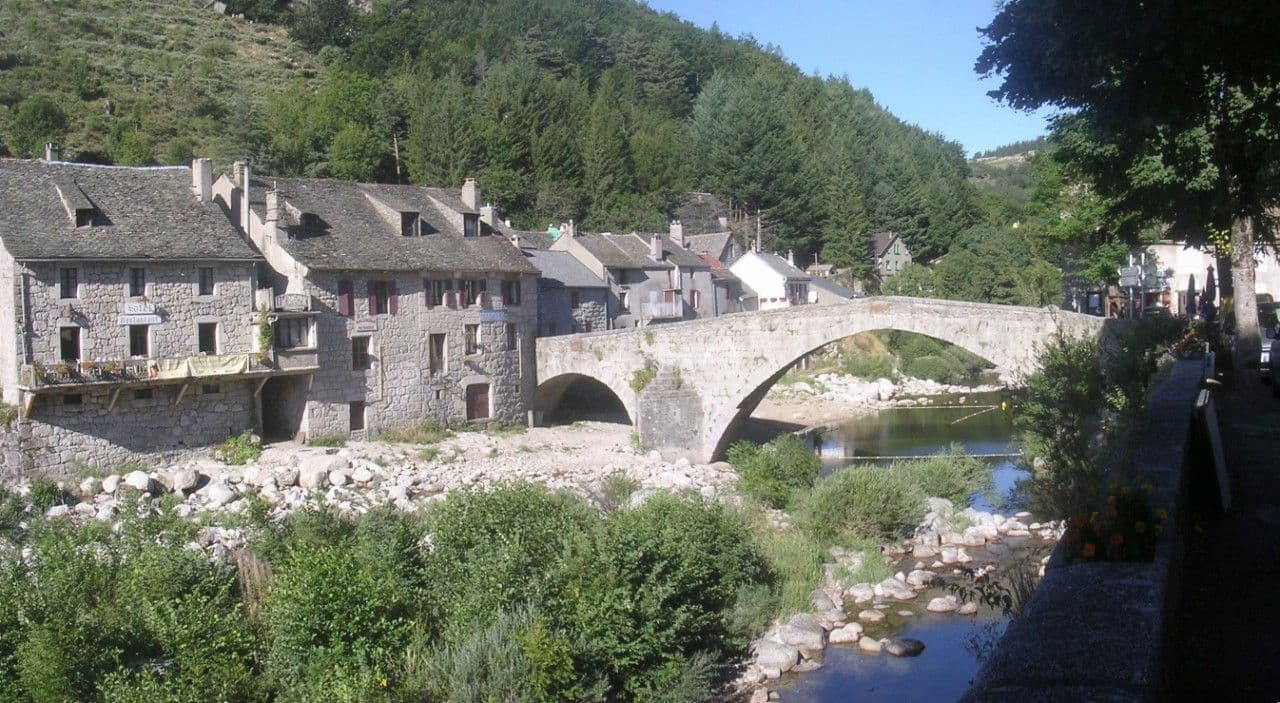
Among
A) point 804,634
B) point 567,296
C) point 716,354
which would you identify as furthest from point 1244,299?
point 567,296

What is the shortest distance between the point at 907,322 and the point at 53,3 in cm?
6695

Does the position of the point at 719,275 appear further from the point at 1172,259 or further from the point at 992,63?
the point at 992,63

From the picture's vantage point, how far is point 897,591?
17359 mm

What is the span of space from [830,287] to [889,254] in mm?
15729

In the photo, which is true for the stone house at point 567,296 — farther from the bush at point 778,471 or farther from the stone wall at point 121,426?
the stone wall at point 121,426

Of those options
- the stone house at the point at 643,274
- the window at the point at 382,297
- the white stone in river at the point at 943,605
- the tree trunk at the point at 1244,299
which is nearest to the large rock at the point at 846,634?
the white stone in river at the point at 943,605

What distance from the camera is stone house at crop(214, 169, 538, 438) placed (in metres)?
27.2

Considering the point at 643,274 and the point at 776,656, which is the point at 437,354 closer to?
the point at 643,274

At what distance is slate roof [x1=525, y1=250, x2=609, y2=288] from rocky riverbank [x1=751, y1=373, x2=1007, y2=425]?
7639 millimetres

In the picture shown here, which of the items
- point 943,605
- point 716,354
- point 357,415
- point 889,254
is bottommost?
point 943,605

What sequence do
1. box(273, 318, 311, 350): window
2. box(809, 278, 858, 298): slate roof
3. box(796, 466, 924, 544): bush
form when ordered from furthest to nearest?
box(809, 278, 858, 298): slate roof, box(273, 318, 311, 350): window, box(796, 466, 924, 544): bush

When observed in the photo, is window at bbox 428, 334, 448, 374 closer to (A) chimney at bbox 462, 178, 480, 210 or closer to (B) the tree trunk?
(A) chimney at bbox 462, 178, 480, 210

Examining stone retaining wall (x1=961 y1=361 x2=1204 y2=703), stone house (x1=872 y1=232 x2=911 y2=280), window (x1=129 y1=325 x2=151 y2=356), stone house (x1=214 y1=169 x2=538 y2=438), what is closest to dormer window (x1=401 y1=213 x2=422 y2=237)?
stone house (x1=214 y1=169 x2=538 y2=438)

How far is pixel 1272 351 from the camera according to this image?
51.5ft
